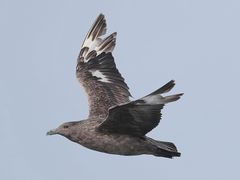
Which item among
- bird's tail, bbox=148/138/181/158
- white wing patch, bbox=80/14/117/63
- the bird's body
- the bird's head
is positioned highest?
white wing patch, bbox=80/14/117/63

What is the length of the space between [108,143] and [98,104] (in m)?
2.33

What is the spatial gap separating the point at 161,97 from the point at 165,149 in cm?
216


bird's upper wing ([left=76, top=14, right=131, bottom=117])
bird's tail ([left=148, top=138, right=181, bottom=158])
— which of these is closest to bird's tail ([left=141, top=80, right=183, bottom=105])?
bird's tail ([left=148, top=138, right=181, bottom=158])

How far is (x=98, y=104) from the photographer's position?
698 inches

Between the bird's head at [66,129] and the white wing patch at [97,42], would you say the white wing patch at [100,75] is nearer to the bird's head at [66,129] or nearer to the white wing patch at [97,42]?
the white wing patch at [97,42]

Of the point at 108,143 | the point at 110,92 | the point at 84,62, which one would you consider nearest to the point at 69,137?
the point at 108,143

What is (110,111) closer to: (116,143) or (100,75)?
(116,143)

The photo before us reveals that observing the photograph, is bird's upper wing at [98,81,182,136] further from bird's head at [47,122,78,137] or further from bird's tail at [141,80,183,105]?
bird's head at [47,122,78,137]

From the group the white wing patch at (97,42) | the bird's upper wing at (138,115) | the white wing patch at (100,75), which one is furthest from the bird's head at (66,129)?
the white wing patch at (97,42)

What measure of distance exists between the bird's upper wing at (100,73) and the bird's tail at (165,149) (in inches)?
66.9

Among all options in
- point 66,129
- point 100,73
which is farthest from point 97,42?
point 66,129

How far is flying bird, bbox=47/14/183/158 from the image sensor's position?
571 inches

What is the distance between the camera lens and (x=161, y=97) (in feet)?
45.4

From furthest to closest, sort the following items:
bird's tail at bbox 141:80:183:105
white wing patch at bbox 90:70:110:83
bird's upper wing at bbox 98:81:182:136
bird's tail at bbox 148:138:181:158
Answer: white wing patch at bbox 90:70:110:83, bird's tail at bbox 148:138:181:158, bird's upper wing at bbox 98:81:182:136, bird's tail at bbox 141:80:183:105
